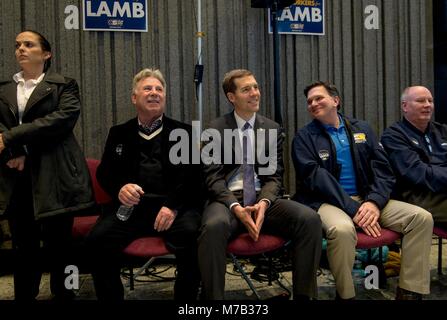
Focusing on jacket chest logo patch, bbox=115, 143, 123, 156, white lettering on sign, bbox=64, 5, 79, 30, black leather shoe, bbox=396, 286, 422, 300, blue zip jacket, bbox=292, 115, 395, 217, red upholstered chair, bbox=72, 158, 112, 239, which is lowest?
black leather shoe, bbox=396, 286, 422, 300

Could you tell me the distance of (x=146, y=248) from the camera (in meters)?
2.29

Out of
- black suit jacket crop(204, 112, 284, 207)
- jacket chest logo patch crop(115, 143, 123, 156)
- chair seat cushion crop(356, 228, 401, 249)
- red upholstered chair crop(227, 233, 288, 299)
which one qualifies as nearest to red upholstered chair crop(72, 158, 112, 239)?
jacket chest logo patch crop(115, 143, 123, 156)

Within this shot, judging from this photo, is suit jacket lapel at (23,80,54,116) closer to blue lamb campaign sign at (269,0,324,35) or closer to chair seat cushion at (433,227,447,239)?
blue lamb campaign sign at (269,0,324,35)

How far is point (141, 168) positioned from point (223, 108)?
1.41 m

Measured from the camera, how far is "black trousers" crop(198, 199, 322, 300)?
221 cm

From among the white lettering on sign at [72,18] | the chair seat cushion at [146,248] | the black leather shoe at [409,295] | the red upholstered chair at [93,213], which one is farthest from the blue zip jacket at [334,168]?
the white lettering on sign at [72,18]

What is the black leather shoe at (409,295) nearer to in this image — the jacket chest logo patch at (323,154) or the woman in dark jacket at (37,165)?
the jacket chest logo patch at (323,154)

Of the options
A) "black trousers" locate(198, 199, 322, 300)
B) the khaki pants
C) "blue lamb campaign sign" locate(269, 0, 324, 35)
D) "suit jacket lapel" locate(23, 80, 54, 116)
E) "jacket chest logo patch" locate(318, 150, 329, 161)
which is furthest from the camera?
"blue lamb campaign sign" locate(269, 0, 324, 35)

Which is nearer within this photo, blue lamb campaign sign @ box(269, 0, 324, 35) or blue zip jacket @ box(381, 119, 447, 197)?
blue zip jacket @ box(381, 119, 447, 197)

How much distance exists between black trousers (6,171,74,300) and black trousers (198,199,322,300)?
91cm

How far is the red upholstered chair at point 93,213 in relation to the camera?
271 cm

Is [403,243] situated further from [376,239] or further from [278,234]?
[278,234]
